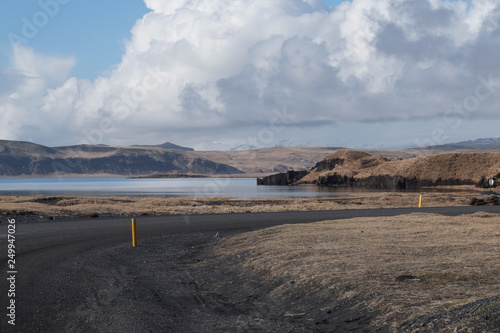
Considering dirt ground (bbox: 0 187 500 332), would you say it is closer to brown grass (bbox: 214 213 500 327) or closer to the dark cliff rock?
brown grass (bbox: 214 213 500 327)

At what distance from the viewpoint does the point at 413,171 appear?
341ft

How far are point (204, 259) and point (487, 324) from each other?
10.3 meters

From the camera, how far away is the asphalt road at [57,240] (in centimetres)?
Result: 958

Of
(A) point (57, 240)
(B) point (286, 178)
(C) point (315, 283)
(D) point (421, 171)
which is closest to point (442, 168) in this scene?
(D) point (421, 171)

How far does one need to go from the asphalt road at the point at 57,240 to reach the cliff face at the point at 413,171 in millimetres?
67364

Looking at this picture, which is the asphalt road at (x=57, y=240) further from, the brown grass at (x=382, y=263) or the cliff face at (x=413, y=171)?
the cliff face at (x=413, y=171)

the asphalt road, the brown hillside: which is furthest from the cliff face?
the asphalt road

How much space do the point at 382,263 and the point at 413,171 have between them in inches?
3862

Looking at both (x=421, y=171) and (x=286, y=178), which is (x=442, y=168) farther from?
(x=286, y=178)

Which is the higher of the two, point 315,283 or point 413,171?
point 413,171

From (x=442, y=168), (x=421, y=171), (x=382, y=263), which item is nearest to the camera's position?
(x=382, y=263)

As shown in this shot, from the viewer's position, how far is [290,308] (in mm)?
9109

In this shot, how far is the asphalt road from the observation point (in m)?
9.58

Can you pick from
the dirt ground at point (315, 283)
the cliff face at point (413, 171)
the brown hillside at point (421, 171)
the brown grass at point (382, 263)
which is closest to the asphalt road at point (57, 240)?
the dirt ground at point (315, 283)
